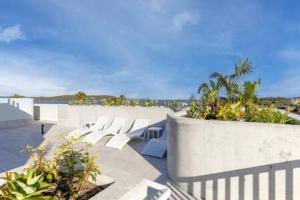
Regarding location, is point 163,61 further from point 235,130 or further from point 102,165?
point 235,130

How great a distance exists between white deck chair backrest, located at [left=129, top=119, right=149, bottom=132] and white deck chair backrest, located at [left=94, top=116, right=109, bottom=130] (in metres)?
1.65

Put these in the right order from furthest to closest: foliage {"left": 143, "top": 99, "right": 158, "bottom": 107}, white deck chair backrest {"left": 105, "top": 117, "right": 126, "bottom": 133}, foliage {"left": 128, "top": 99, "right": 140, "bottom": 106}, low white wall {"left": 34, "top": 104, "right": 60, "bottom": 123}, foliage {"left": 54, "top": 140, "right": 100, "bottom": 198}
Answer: low white wall {"left": 34, "top": 104, "right": 60, "bottom": 123} → foliage {"left": 128, "top": 99, "right": 140, "bottom": 106} → foliage {"left": 143, "top": 99, "right": 158, "bottom": 107} → white deck chair backrest {"left": 105, "top": 117, "right": 126, "bottom": 133} → foliage {"left": 54, "top": 140, "right": 100, "bottom": 198}

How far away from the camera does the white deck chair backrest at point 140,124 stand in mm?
8195

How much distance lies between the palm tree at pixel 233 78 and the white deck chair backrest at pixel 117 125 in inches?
173

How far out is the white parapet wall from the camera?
39.4 ft

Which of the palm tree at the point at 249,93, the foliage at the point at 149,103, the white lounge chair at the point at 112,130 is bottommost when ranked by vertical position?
the white lounge chair at the point at 112,130

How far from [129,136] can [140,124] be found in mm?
1252

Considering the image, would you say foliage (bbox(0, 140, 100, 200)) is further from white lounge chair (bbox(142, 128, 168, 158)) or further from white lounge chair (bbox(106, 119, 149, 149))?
white lounge chair (bbox(106, 119, 149, 149))

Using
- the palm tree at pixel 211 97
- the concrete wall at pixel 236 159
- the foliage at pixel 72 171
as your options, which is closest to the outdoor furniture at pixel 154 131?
the palm tree at pixel 211 97

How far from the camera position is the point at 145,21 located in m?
10.8

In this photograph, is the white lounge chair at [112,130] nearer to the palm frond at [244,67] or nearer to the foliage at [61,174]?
the foliage at [61,174]

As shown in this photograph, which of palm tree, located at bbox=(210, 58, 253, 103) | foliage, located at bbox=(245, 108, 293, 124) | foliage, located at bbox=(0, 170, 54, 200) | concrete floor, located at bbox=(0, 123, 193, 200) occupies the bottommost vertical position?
concrete floor, located at bbox=(0, 123, 193, 200)

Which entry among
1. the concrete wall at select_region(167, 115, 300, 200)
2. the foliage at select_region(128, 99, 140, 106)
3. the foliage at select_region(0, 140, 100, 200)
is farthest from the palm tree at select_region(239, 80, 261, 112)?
the foliage at select_region(128, 99, 140, 106)

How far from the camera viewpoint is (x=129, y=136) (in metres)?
7.20
